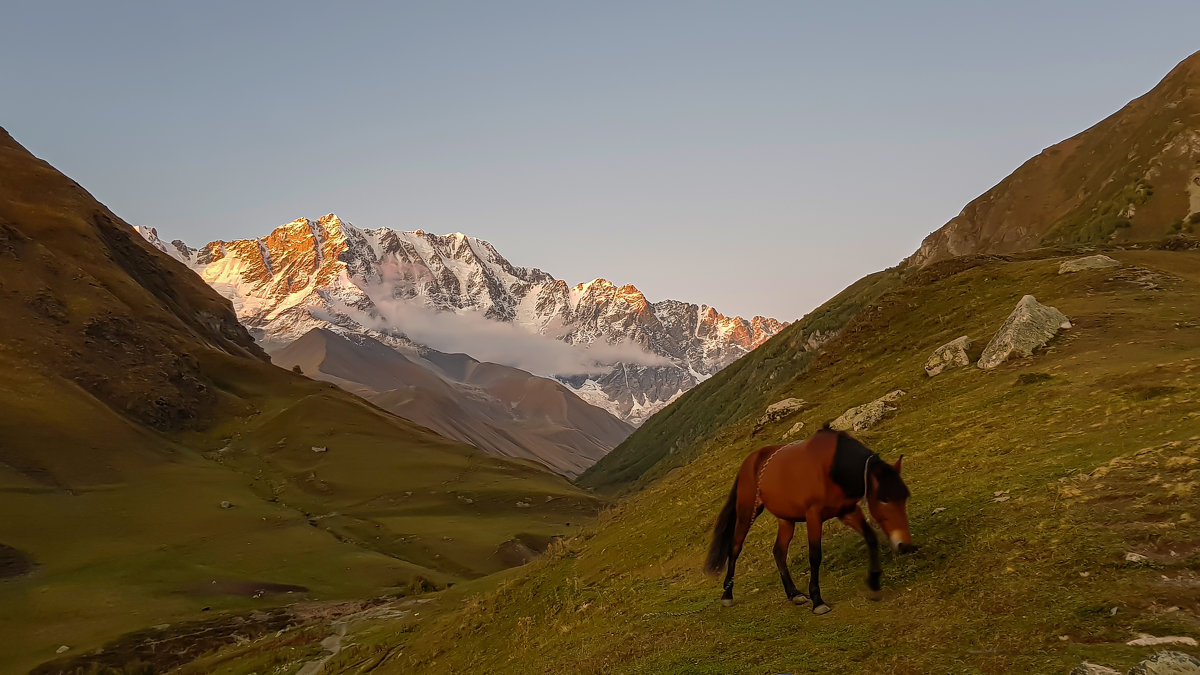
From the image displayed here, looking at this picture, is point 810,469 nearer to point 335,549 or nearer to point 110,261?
point 335,549

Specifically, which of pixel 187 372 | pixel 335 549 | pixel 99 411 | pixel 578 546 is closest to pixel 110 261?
pixel 187 372

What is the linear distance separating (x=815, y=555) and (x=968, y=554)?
368 centimetres

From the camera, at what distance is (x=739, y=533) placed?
57.5 feet

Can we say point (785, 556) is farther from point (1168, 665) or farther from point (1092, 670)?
point (1168, 665)

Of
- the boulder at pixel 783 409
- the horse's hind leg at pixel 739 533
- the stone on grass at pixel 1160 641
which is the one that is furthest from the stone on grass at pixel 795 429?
the stone on grass at pixel 1160 641

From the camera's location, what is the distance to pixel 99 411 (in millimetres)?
128625

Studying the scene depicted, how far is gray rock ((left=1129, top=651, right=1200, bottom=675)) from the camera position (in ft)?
29.8

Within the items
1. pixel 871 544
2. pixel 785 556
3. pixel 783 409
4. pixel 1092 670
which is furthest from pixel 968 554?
pixel 783 409

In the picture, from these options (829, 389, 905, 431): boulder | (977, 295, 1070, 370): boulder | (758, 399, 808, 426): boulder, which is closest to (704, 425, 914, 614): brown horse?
(829, 389, 905, 431): boulder

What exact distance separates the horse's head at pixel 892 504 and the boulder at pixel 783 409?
3292cm

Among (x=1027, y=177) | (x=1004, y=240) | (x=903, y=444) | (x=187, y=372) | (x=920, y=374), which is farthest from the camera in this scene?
(x=187, y=372)

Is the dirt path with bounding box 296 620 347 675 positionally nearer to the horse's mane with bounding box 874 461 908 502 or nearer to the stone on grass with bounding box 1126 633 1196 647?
the horse's mane with bounding box 874 461 908 502

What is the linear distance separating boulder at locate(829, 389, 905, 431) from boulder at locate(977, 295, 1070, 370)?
4399 millimetres

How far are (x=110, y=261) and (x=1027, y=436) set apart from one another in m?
223
